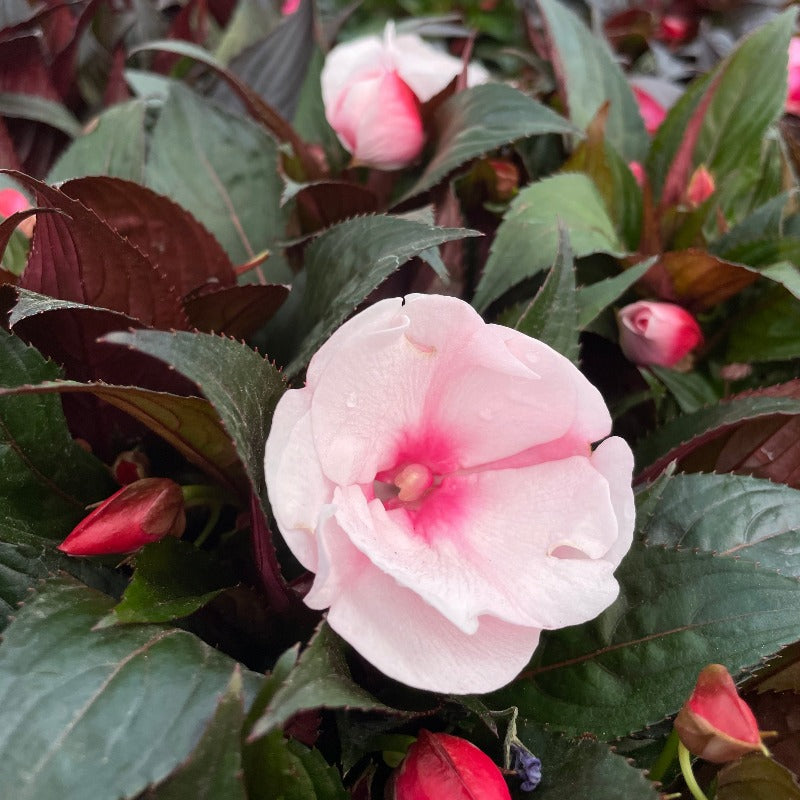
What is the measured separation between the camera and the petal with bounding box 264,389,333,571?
398 millimetres

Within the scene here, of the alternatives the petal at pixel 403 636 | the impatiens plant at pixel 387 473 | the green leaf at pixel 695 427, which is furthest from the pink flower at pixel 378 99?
the petal at pixel 403 636

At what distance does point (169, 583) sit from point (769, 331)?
0.55 m

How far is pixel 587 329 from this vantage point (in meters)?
0.72

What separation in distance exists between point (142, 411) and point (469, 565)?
7.3 inches

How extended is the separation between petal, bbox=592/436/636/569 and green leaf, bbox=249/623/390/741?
0.14m

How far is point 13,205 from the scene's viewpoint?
26.2 inches

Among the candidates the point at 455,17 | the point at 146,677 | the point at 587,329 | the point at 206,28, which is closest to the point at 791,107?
the point at 455,17

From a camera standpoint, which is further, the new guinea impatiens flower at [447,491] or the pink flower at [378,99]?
the pink flower at [378,99]

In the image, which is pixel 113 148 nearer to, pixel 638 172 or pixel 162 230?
pixel 162 230

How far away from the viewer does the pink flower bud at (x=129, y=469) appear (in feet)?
1.75

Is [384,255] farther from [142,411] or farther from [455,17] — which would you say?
[455,17]

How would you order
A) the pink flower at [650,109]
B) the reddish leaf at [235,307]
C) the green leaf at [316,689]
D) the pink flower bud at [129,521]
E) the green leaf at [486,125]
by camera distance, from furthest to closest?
the pink flower at [650,109] → the green leaf at [486,125] → the reddish leaf at [235,307] → the pink flower bud at [129,521] → the green leaf at [316,689]

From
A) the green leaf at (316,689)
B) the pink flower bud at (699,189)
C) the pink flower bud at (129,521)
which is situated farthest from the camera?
the pink flower bud at (699,189)

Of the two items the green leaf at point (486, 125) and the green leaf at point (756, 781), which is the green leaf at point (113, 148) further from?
the green leaf at point (756, 781)
